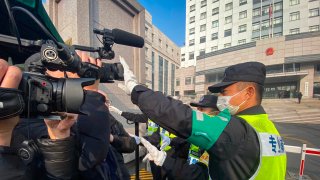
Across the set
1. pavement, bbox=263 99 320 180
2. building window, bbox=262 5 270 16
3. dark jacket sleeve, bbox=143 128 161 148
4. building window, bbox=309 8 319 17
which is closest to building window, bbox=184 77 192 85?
building window, bbox=262 5 270 16

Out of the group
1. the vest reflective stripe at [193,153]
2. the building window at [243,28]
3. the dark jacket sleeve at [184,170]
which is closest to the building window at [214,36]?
the building window at [243,28]

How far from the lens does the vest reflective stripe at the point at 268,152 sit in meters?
1.27

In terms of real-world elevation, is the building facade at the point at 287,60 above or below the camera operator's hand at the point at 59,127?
above

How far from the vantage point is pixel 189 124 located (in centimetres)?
117

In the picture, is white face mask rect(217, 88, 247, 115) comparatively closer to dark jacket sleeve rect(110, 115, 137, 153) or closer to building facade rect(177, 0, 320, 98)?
dark jacket sleeve rect(110, 115, 137, 153)

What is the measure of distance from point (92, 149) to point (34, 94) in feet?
→ 1.66

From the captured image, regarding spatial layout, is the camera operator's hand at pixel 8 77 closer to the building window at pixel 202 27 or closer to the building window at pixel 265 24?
the building window at pixel 265 24

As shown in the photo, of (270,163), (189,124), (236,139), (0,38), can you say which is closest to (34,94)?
(0,38)

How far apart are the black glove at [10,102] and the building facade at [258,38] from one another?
3210 centimetres

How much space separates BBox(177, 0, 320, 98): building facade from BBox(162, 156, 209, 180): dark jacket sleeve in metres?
30.6

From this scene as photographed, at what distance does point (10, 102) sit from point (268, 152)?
1.35m

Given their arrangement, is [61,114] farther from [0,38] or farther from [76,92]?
[0,38]

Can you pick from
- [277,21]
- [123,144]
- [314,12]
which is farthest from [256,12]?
[123,144]

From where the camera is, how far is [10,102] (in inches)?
27.6
